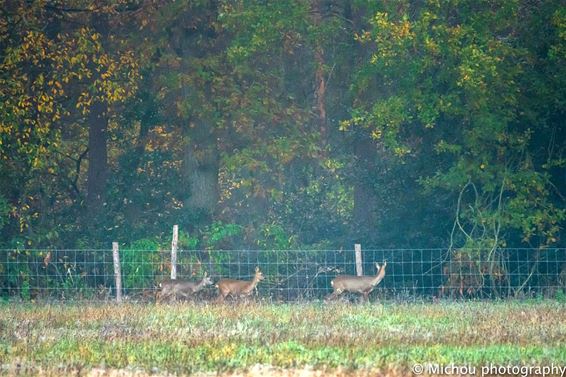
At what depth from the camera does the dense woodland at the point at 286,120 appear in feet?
89.5

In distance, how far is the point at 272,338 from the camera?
14.8 m

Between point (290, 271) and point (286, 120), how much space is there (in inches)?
207

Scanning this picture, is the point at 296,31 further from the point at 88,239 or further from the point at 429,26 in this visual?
the point at 88,239

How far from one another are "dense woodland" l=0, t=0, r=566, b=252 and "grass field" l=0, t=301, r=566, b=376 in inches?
314

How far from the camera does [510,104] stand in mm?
27359

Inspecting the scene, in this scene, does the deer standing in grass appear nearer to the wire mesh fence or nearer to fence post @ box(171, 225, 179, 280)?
the wire mesh fence

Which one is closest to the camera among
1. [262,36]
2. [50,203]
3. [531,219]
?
[531,219]

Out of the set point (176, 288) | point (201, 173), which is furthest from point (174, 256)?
point (201, 173)

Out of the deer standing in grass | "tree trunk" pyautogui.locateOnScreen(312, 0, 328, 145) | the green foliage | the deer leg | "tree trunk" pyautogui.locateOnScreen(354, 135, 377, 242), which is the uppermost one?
"tree trunk" pyautogui.locateOnScreen(312, 0, 328, 145)

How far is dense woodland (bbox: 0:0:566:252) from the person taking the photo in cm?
2728

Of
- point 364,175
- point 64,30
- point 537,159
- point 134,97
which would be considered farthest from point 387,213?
point 64,30

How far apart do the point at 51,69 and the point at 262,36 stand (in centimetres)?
531

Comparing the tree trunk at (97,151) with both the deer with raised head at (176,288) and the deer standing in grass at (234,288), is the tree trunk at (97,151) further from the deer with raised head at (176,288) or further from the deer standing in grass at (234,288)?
the deer standing in grass at (234,288)

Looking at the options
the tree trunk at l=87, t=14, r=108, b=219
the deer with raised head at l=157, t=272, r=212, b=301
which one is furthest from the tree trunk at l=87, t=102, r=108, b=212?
the deer with raised head at l=157, t=272, r=212, b=301
